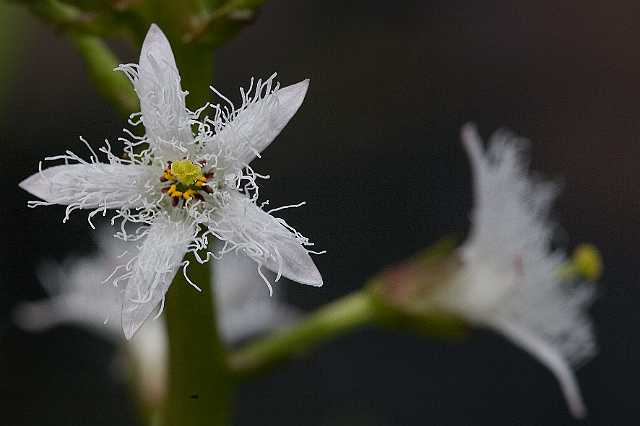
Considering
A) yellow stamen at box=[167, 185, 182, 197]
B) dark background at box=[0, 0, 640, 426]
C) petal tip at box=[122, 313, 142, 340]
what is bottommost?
dark background at box=[0, 0, 640, 426]

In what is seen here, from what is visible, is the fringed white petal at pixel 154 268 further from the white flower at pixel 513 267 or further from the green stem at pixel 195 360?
the white flower at pixel 513 267

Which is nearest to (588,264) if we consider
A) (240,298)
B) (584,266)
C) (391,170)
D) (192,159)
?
(584,266)

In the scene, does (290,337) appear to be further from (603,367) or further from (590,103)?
(590,103)

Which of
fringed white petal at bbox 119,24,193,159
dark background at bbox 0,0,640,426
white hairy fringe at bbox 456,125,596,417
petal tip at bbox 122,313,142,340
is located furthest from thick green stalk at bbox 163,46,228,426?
dark background at bbox 0,0,640,426

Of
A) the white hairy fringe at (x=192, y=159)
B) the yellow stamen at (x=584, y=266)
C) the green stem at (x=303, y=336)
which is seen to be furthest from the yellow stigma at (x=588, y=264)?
the white hairy fringe at (x=192, y=159)

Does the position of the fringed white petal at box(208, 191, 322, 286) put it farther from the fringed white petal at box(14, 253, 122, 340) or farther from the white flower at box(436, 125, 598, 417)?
the fringed white petal at box(14, 253, 122, 340)

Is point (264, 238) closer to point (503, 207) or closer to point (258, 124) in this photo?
point (258, 124)
